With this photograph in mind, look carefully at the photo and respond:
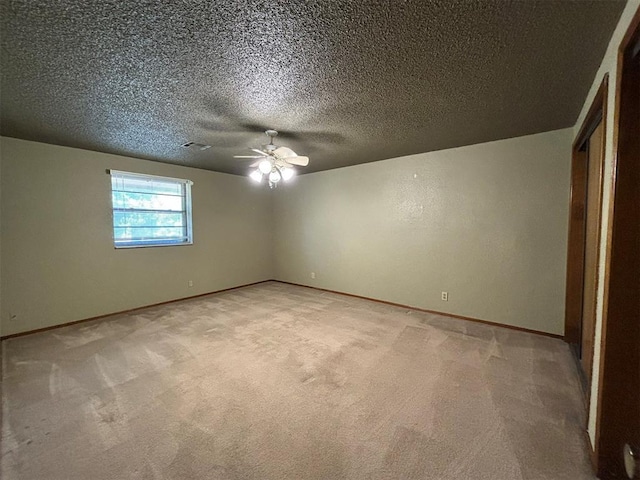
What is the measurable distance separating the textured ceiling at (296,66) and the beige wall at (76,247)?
522 millimetres

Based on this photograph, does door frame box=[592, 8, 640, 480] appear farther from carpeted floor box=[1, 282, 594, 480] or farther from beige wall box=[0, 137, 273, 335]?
beige wall box=[0, 137, 273, 335]

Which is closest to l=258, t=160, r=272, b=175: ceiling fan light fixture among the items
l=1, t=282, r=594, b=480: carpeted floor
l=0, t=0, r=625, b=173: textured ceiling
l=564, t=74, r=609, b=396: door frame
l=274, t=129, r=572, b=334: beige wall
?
l=0, t=0, r=625, b=173: textured ceiling

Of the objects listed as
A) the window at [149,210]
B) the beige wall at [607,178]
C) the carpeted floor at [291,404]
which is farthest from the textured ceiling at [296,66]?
the carpeted floor at [291,404]

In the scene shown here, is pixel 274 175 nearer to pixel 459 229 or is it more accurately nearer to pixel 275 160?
pixel 275 160

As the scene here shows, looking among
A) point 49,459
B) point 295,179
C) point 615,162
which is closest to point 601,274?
point 615,162

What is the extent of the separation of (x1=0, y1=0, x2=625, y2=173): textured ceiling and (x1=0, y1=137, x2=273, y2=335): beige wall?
522 mm

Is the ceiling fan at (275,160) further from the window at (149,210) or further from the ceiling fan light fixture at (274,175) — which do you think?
the window at (149,210)

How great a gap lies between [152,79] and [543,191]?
12.7 feet

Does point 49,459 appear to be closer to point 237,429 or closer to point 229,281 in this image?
point 237,429

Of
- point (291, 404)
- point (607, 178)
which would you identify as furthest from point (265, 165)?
point (607, 178)

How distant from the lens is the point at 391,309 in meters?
4.00

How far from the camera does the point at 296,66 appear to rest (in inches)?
66.7

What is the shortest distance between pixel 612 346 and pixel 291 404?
1.83m

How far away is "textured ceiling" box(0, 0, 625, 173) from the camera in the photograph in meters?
1.26
